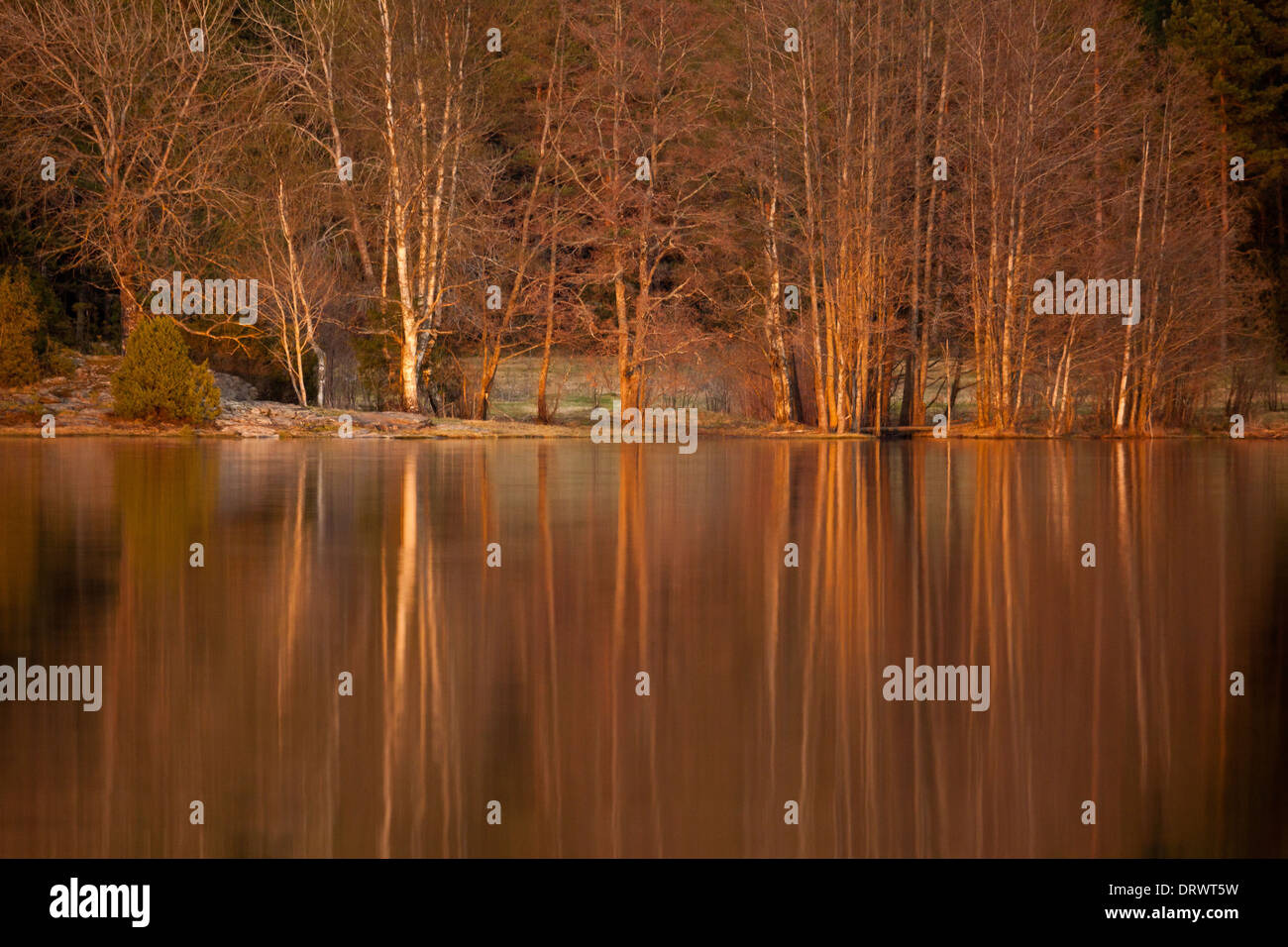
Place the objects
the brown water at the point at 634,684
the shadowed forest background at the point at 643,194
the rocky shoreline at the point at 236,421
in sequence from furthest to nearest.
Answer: the shadowed forest background at the point at 643,194 < the rocky shoreline at the point at 236,421 < the brown water at the point at 634,684

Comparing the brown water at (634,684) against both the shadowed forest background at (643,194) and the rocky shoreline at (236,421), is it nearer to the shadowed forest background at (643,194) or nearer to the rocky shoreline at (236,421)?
the rocky shoreline at (236,421)

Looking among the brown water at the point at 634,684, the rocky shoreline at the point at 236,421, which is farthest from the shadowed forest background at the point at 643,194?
the brown water at the point at 634,684

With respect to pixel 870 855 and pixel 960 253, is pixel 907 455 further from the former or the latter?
pixel 870 855

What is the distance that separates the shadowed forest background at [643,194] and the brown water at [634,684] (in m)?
23.1

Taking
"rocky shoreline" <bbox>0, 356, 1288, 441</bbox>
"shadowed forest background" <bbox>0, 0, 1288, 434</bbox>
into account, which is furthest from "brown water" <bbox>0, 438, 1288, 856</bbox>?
"shadowed forest background" <bbox>0, 0, 1288, 434</bbox>

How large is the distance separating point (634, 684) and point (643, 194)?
31.7 metres

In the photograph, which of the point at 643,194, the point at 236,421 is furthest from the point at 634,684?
the point at 643,194

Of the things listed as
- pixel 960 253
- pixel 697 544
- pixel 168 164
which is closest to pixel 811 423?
pixel 960 253

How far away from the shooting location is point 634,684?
6.65m

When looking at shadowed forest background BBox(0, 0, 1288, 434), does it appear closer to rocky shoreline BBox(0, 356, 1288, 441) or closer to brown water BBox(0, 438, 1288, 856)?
rocky shoreline BBox(0, 356, 1288, 441)

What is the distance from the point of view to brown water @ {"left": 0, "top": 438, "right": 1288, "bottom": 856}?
475cm

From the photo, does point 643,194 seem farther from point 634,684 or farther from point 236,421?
point 634,684

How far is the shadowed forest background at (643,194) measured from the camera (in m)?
36.2
